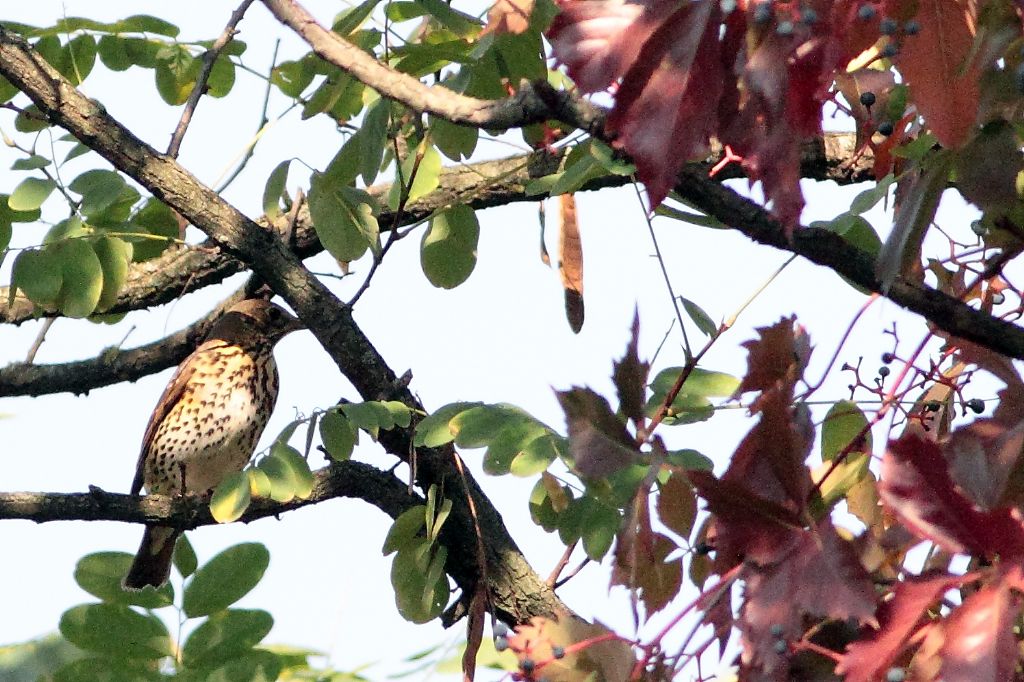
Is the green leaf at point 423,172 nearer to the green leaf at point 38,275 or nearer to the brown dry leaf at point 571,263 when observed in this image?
the brown dry leaf at point 571,263

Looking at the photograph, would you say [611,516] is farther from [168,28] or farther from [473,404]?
[168,28]

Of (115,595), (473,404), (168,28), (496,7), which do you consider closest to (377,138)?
(496,7)

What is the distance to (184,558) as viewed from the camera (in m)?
3.10

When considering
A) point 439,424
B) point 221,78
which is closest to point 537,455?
point 439,424

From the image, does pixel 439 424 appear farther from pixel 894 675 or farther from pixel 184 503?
pixel 894 675

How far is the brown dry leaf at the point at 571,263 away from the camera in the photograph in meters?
3.03

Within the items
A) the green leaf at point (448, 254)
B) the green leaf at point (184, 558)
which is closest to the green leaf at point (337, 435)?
the green leaf at point (184, 558)

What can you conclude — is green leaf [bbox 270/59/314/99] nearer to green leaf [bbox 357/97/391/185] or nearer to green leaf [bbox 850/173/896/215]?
green leaf [bbox 357/97/391/185]

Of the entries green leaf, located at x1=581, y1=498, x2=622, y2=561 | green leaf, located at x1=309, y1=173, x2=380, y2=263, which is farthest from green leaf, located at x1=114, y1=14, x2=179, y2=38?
green leaf, located at x1=581, y1=498, x2=622, y2=561

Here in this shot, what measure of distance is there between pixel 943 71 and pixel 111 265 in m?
2.72

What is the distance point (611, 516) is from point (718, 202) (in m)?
1.18

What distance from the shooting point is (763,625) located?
1.37 meters

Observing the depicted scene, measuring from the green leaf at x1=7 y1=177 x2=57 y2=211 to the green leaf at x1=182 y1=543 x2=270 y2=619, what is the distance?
1.12 meters

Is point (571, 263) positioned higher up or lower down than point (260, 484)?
higher up
